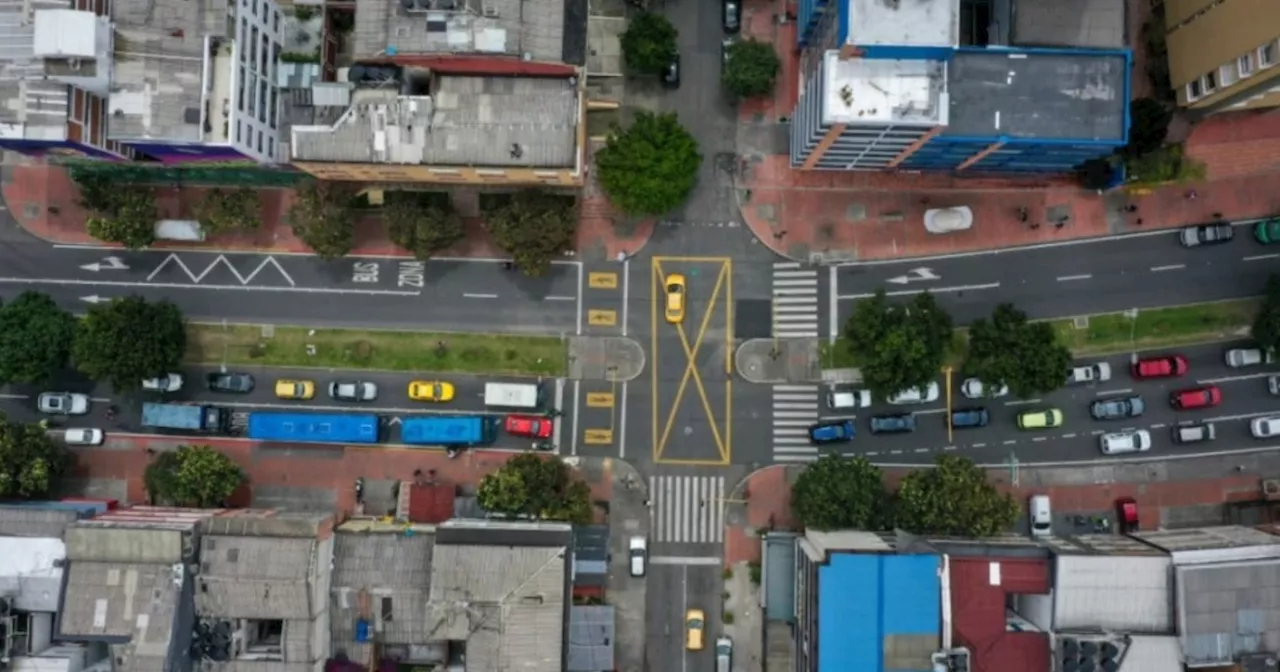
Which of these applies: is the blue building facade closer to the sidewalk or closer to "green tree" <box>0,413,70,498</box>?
the sidewalk

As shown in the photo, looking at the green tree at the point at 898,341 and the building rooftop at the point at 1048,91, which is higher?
→ the building rooftop at the point at 1048,91

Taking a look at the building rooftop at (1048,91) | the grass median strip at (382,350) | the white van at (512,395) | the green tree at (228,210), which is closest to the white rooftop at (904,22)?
the building rooftop at (1048,91)

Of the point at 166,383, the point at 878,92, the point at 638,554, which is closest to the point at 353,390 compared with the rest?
the point at 166,383

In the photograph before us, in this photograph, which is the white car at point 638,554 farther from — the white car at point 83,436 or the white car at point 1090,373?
the white car at point 83,436

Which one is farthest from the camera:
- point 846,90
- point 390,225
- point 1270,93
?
point 390,225

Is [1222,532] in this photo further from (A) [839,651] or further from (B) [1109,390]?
(A) [839,651]

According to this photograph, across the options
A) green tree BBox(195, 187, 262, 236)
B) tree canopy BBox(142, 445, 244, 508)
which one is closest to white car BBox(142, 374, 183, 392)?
tree canopy BBox(142, 445, 244, 508)

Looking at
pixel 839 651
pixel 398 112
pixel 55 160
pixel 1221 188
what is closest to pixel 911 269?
pixel 1221 188
